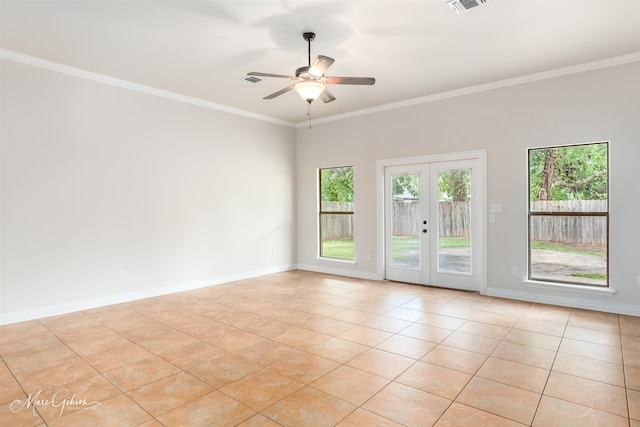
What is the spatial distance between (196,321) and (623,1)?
5180 millimetres

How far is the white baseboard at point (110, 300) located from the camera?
4.12 metres

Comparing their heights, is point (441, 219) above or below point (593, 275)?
above

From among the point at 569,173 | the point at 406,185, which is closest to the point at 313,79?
the point at 406,185

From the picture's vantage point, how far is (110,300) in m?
4.84

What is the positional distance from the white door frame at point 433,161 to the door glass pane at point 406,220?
193 millimetres

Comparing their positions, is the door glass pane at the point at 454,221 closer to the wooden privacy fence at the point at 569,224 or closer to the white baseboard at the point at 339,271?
the wooden privacy fence at the point at 569,224

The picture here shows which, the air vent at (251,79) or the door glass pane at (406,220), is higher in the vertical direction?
the air vent at (251,79)

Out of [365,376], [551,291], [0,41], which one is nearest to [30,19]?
[0,41]

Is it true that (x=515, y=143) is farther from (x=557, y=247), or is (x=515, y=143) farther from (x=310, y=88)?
(x=310, y=88)

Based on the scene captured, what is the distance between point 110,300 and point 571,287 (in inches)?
239

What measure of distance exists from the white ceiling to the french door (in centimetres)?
150

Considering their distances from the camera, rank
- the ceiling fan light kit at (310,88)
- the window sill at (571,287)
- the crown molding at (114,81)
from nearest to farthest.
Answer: the ceiling fan light kit at (310,88) < the crown molding at (114,81) < the window sill at (571,287)

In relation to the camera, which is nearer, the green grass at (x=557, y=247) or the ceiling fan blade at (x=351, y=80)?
the ceiling fan blade at (x=351, y=80)

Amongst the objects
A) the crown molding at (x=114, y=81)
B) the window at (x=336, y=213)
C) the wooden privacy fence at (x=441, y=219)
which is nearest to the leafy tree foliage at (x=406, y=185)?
the wooden privacy fence at (x=441, y=219)
